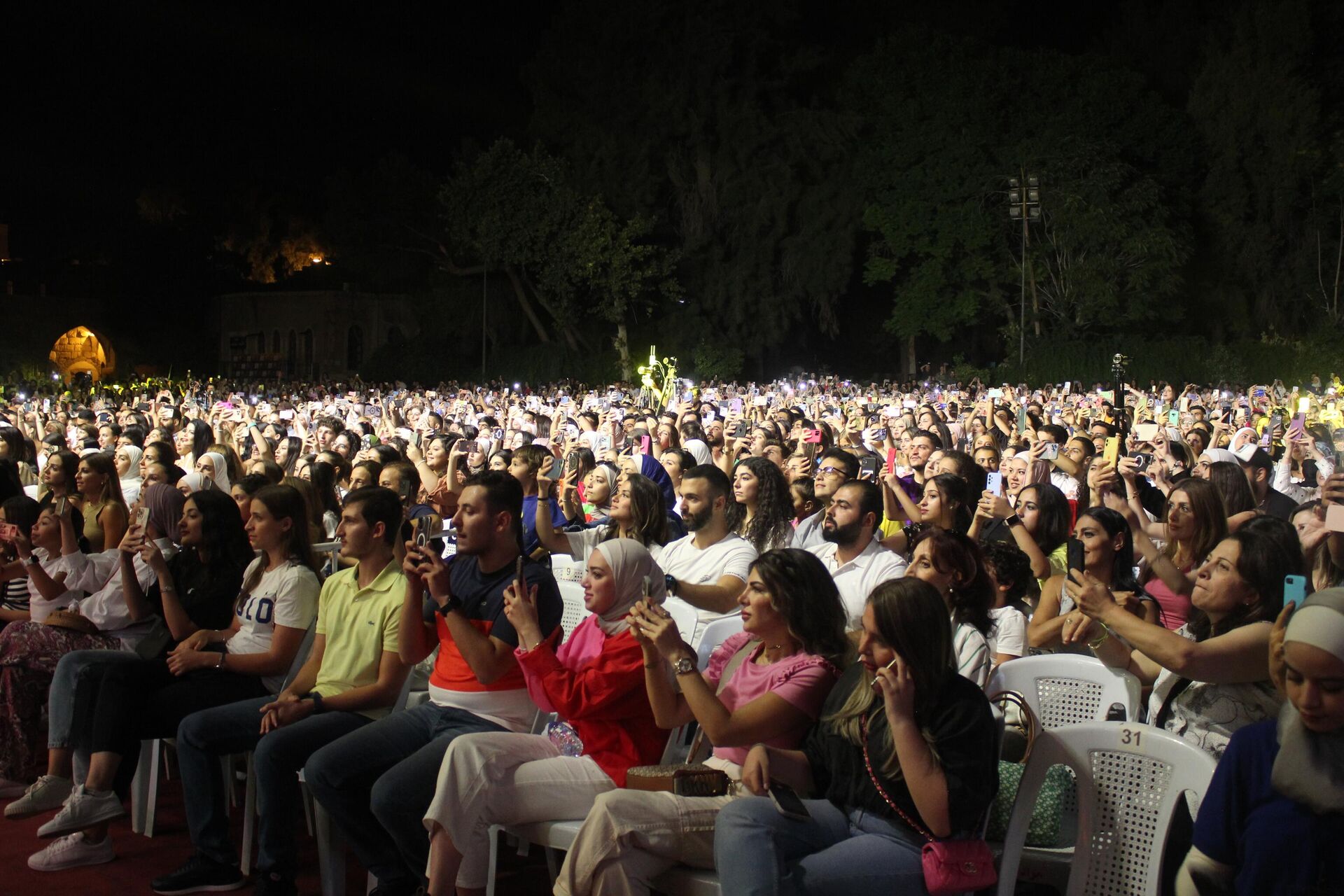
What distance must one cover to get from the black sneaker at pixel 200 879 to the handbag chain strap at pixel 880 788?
2.42 metres

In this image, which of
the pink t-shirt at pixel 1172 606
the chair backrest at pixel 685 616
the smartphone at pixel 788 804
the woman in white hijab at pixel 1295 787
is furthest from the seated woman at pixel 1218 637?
the chair backrest at pixel 685 616

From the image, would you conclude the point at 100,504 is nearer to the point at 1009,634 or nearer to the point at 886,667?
the point at 1009,634

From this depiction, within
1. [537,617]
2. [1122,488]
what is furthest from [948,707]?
[1122,488]

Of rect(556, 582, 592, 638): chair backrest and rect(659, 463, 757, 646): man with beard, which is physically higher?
rect(659, 463, 757, 646): man with beard

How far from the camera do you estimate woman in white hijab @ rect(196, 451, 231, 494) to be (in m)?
8.66

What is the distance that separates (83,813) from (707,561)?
255cm

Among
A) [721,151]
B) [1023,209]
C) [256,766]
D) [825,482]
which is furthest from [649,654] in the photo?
[721,151]

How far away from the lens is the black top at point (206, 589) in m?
5.20

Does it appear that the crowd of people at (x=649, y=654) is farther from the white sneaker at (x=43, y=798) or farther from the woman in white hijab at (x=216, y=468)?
the woman in white hijab at (x=216, y=468)

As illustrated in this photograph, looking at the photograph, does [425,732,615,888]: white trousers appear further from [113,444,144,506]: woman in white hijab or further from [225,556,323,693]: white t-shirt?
[113,444,144,506]: woman in white hijab

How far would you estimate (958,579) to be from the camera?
425 centimetres

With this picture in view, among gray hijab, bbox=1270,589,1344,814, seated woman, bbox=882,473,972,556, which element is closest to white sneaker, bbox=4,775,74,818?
seated woman, bbox=882,473,972,556

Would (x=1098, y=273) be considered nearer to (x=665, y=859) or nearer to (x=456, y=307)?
(x=456, y=307)

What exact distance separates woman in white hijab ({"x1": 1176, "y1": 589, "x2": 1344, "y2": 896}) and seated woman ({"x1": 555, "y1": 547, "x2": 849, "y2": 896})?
3.81 ft
